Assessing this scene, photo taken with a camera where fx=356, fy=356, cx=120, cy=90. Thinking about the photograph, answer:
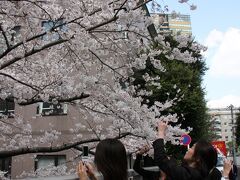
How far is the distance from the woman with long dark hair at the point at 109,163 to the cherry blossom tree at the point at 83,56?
12.8ft

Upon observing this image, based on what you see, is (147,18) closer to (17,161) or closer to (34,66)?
(34,66)

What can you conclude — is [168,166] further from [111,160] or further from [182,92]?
[182,92]

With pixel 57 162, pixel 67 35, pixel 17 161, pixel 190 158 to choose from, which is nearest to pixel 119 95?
pixel 67 35

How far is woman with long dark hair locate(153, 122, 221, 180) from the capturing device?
282 cm

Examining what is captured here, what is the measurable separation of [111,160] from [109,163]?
2cm

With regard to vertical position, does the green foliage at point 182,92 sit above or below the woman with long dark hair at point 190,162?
above

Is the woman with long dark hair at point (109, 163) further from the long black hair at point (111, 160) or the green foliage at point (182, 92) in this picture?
the green foliage at point (182, 92)

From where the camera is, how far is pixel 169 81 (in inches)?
734

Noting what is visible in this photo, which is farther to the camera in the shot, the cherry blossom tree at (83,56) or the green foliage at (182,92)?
the green foliage at (182,92)

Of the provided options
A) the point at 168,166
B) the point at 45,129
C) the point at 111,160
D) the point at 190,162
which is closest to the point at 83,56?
the point at 190,162

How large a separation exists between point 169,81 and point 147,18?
478 inches

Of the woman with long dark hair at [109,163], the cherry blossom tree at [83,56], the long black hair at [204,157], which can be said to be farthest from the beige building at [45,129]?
the woman with long dark hair at [109,163]

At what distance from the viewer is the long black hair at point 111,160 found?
211 cm

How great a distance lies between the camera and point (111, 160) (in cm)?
214
